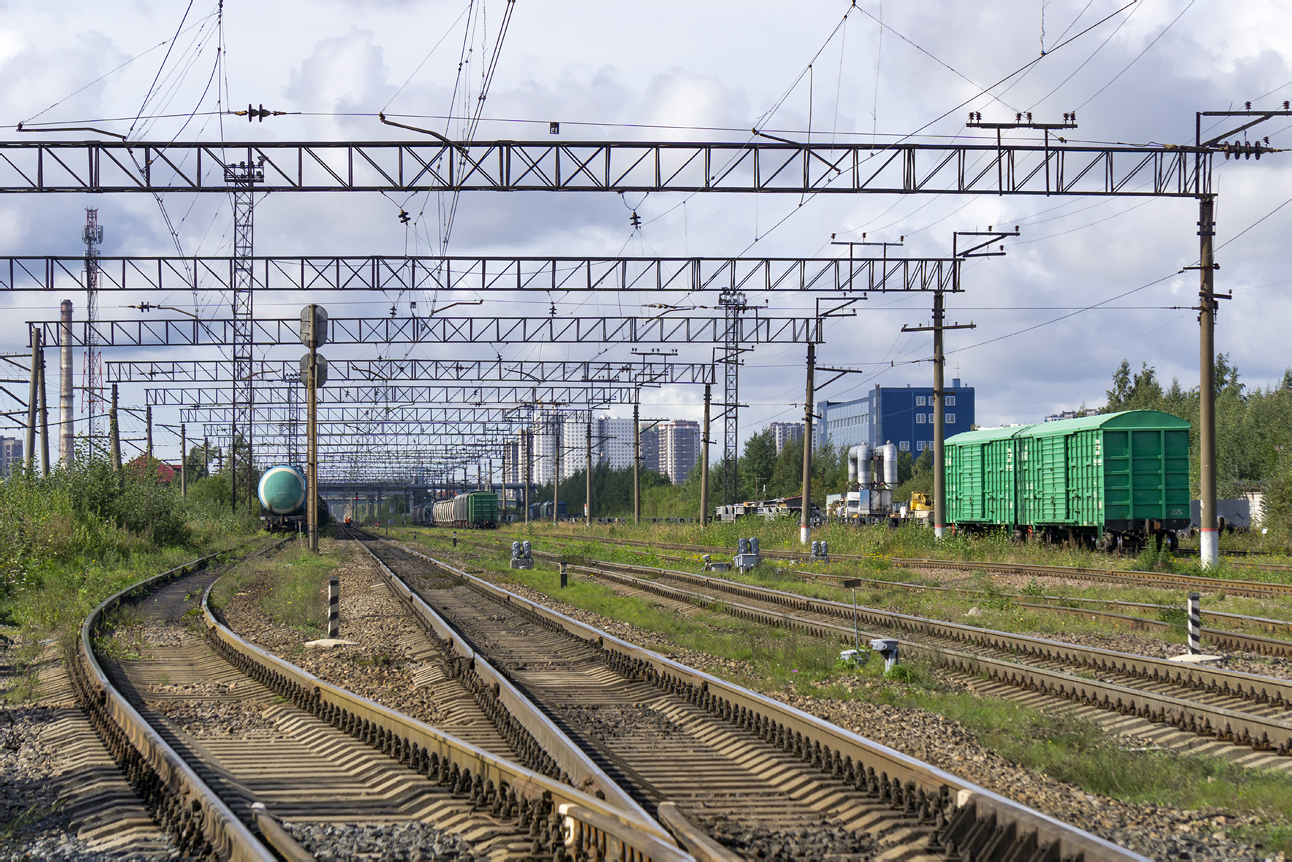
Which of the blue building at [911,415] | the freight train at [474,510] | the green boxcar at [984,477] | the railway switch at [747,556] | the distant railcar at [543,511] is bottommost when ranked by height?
the distant railcar at [543,511]

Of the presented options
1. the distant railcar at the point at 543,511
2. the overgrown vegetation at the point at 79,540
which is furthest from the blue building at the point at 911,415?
the overgrown vegetation at the point at 79,540

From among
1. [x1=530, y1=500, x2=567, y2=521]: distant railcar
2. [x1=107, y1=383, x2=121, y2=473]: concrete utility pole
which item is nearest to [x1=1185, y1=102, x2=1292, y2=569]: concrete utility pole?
[x1=107, y1=383, x2=121, y2=473]: concrete utility pole

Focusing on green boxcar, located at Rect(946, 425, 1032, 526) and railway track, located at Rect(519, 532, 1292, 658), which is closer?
railway track, located at Rect(519, 532, 1292, 658)

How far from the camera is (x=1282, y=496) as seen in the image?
1369 inches

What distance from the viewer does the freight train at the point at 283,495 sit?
48.8 m

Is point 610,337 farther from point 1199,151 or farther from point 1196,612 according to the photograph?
point 1196,612

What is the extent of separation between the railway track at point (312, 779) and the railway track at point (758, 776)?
617 mm

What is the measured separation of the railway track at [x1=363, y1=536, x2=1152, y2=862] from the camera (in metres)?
5.55

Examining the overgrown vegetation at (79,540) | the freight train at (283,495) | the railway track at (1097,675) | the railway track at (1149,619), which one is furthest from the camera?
the freight train at (283,495)

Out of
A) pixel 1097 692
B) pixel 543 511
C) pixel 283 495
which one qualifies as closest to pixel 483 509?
pixel 543 511

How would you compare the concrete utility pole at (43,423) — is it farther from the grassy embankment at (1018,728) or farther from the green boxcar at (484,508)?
the green boxcar at (484,508)

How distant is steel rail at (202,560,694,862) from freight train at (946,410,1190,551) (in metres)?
22.8

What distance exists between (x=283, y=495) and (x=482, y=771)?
147ft

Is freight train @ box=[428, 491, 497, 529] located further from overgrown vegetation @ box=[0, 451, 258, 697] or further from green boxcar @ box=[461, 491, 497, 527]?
overgrown vegetation @ box=[0, 451, 258, 697]
